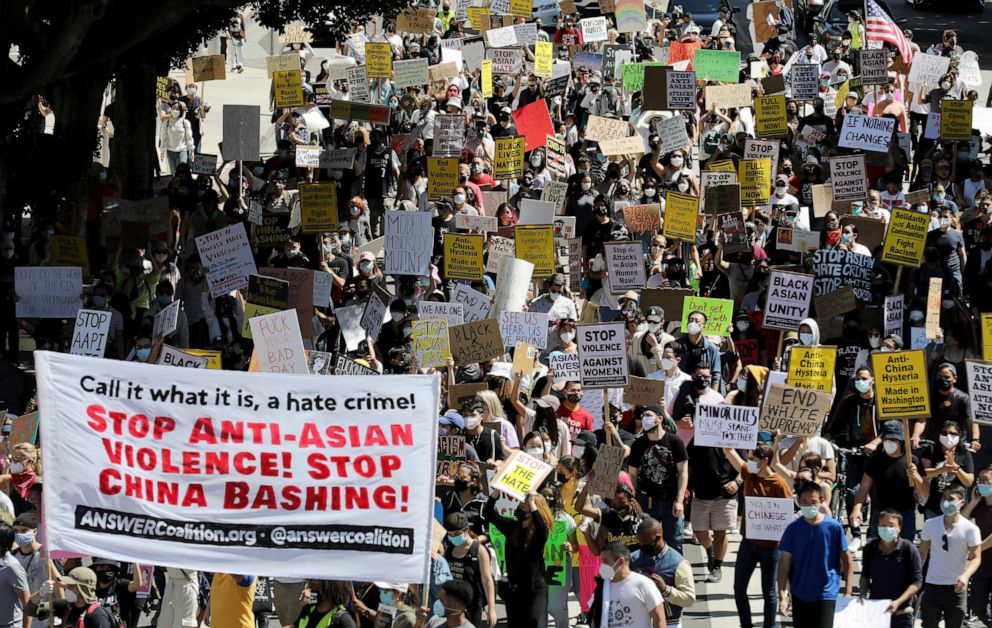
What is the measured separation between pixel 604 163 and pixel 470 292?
23.5 feet

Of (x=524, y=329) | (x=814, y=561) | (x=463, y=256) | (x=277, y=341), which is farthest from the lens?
(x=463, y=256)

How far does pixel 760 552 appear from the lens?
12.5 meters

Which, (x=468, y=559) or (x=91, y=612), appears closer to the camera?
(x=91, y=612)

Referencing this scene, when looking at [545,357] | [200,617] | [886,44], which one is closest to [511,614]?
[200,617]

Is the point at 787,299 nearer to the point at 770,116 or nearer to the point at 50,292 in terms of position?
the point at 770,116

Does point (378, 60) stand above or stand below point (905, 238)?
above

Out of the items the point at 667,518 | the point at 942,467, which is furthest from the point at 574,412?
the point at 942,467

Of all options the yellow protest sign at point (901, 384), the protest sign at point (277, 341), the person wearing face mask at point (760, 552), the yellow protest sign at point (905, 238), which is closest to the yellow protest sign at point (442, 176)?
the yellow protest sign at point (905, 238)

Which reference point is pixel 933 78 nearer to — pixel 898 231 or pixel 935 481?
pixel 898 231

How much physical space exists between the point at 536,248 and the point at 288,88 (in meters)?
6.80

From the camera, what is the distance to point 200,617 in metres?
11.9

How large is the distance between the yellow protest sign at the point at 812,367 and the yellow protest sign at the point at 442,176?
21.6 ft

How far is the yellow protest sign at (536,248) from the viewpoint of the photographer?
709 inches

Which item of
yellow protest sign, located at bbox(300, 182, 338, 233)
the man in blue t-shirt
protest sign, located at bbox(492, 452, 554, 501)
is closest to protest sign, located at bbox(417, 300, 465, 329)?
yellow protest sign, located at bbox(300, 182, 338, 233)
